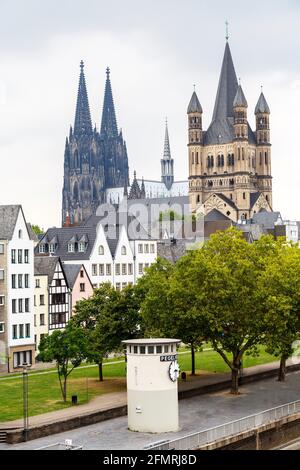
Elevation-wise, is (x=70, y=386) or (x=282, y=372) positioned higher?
(x=282, y=372)

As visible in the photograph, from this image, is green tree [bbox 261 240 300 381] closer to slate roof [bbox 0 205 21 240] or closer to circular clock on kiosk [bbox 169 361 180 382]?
circular clock on kiosk [bbox 169 361 180 382]

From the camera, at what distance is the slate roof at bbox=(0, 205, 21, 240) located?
8156 cm

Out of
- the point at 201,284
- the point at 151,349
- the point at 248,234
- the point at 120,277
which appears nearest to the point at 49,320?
the point at 120,277

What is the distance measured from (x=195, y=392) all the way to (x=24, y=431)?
17.7 m

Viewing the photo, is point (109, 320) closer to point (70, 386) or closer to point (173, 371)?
point (70, 386)

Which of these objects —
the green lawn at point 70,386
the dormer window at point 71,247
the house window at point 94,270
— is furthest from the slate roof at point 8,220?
the dormer window at point 71,247

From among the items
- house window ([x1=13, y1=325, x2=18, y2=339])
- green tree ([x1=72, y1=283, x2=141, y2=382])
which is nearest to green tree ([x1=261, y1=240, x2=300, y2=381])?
green tree ([x1=72, y1=283, x2=141, y2=382])

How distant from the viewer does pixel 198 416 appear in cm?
5650

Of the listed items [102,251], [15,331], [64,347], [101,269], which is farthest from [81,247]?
[64,347]

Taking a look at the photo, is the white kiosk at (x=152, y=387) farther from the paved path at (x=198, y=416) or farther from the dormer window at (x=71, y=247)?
the dormer window at (x=71, y=247)

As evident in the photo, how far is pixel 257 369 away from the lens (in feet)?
249

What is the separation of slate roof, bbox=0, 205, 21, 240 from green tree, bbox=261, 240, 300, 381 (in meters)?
25.4

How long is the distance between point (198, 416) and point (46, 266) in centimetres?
3590

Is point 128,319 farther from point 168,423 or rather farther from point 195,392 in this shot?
point 168,423
